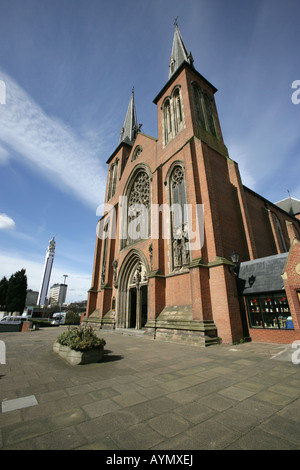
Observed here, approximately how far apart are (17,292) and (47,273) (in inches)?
2042

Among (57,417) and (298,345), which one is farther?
(298,345)

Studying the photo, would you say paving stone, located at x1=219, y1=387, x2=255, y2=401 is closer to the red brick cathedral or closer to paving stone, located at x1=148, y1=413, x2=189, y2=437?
paving stone, located at x1=148, y1=413, x2=189, y2=437

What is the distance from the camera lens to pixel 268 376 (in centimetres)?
466

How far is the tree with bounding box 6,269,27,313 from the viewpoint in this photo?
52656mm

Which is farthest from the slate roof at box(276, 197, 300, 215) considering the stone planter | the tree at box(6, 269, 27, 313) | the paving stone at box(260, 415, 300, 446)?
the tree at box(6, 269, 27, 313)

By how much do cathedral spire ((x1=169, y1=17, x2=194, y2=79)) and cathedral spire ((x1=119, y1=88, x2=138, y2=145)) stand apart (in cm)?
936

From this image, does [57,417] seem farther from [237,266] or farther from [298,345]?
[237,266]

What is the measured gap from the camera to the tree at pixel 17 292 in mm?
52656

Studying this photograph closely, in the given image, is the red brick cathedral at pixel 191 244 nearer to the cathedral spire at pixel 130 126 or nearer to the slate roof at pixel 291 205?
the cathedral spire at pixel 130 126

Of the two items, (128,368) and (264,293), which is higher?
(264,293)

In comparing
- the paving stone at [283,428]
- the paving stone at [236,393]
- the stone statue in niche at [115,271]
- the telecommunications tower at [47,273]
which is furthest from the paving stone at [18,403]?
the telecommunications tower at [47,273]

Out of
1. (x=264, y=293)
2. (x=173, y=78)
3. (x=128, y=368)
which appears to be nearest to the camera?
(x=128, y=368)

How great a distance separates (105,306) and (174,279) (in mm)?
10167

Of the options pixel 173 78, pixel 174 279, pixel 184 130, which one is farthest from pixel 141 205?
pixel 173 78
